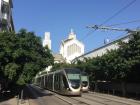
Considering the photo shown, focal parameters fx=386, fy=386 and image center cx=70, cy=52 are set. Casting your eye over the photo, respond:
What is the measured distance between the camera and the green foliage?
37.8 meters

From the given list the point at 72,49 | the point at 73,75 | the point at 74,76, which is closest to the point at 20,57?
the point at 73,75

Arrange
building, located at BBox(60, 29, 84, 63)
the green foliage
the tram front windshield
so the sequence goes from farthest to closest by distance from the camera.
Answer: building, located at BBox(60, 29, 84, 63)
the tram front windshield
the green foliage

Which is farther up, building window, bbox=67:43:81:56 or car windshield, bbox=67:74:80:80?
building window, bbox=67:43:81:56

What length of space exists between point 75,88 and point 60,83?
9.52 feet

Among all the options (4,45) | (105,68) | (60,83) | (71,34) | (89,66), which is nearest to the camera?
(4,45)

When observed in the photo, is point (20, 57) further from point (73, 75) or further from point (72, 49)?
point (72, 49)

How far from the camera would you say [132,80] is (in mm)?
49781

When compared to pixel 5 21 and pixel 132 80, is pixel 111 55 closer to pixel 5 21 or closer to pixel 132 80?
pixel 132 80

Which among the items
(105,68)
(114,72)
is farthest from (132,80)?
(105,68)

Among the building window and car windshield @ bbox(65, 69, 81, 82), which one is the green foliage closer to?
car windshield @ bbox(65, 69, 81, 82)

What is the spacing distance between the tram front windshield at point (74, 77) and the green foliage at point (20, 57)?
2727 millimetres

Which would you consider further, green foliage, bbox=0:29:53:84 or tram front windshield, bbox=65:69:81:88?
tram front windshield, bbox=65:69:81:88

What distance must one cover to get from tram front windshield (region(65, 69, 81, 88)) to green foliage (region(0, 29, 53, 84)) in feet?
8.95

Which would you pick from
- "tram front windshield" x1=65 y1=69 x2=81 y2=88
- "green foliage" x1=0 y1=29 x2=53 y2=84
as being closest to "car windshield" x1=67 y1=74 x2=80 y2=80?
"tram front windshield" x1=65 y1=69 x2=81 y2=88
